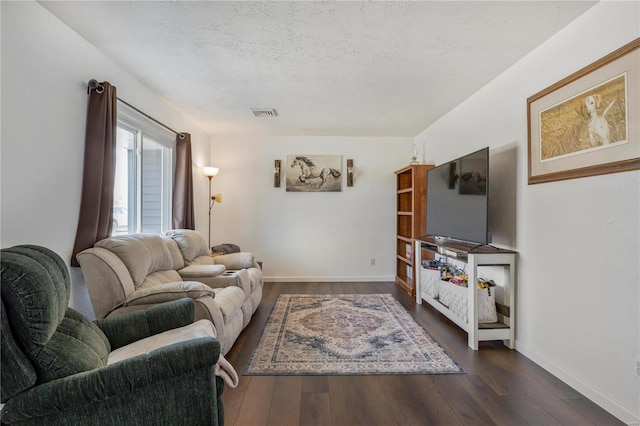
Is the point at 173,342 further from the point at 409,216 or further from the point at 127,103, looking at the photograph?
the point at 409,216

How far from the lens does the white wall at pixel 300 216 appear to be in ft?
17.0

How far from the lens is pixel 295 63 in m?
2.67

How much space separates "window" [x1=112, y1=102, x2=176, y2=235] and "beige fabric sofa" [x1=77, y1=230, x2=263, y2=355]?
419 mm

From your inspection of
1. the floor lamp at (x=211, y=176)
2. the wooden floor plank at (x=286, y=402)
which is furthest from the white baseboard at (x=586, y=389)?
the floor lamp at (x=211, y=176)

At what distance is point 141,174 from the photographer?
332 cm

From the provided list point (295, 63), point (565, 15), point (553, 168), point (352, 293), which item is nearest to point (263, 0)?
point (295, 63)

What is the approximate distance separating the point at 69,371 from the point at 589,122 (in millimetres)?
2984

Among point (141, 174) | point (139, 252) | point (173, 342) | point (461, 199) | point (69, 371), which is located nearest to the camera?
point (69, 371)

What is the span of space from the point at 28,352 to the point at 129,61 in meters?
2.43

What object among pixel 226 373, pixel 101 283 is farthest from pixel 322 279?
pixel 226 373

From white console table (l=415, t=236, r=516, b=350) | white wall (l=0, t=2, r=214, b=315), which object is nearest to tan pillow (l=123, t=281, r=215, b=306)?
white wall (l=0, t=2, r=214, b=315)

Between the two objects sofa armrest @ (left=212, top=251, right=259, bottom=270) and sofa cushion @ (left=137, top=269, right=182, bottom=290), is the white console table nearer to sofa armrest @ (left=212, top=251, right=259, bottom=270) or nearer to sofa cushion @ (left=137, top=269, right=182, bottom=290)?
sofa armrest @ (left=212, top=251, right=259, bottom=270)

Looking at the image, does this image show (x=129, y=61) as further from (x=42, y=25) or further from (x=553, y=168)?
(x=553, y=168)

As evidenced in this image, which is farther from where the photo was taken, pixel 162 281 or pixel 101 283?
pixel 162 281
